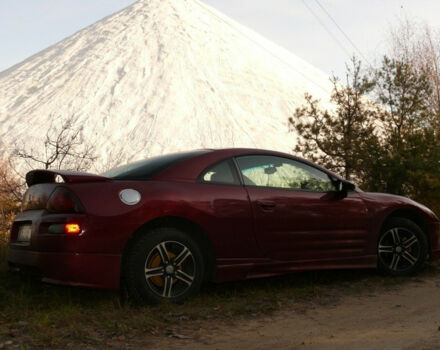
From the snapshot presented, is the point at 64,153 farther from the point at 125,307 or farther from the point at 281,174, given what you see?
the point at 125,307

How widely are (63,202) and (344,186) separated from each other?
8.98ft

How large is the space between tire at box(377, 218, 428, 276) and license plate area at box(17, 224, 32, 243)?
11.3 feet

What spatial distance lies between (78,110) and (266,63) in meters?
30.7

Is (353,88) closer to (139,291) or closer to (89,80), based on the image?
(139,291)

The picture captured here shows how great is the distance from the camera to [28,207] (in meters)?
5.14

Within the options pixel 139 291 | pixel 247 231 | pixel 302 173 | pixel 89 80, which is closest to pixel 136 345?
pixel 139 291

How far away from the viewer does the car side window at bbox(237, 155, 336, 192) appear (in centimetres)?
548

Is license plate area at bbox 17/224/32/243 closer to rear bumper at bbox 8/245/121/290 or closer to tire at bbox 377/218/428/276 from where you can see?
rear bumper at bbox 8/245/121/290

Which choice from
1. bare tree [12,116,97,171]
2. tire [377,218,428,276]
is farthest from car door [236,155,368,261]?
bare tree [12,116,97,171]

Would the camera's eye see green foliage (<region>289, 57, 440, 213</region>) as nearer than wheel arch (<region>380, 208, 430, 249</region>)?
No

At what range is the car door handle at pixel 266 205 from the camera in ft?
17.4

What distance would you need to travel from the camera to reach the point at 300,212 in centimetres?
552

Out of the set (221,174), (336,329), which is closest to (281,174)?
(221,174)

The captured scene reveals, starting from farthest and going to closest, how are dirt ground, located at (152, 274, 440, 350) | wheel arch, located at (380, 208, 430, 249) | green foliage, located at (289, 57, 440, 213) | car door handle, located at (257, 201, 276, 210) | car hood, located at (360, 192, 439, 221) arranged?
green foliage, located at (289, 57, 440, 213)
wheel arch, located at (380, 208, 430, 249)
car hood, located at (360, 192, 439, 221)
car door handle, located at (257, 201, 276, 210)
dirt ground, located at (152, 274, 440, 350)
